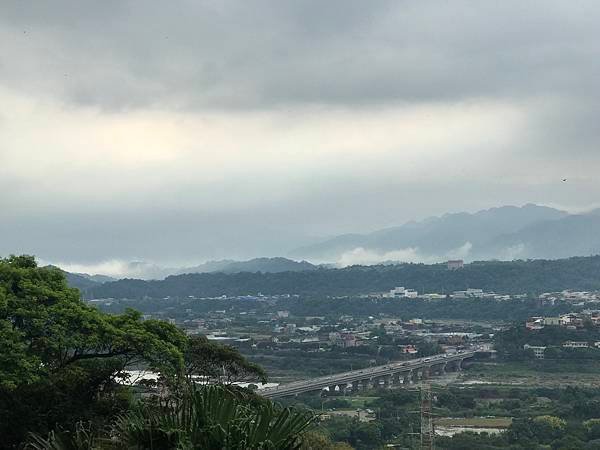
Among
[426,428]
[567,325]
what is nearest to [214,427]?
[426,428]

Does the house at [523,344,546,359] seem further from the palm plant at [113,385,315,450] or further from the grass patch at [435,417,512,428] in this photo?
the palm plant at [113,385,315,450]

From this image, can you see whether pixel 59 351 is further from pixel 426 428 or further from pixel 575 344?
pixel 575 344

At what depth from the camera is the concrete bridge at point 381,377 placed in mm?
66294

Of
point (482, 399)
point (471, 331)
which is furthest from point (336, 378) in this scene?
point (471, 331)

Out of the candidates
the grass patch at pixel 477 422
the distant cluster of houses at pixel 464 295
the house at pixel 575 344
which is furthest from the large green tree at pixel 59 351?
the distant cluster of houses at pixel 464 295

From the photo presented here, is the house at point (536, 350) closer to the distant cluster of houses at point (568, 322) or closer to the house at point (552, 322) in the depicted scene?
the distant cluster of houses at point (568, 322)

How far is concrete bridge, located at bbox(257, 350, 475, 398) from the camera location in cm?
6629

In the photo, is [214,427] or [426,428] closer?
[214,427]

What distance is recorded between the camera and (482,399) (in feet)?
220

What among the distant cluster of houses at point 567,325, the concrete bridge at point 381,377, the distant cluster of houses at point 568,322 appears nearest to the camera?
the concrete bridge at point 381,377

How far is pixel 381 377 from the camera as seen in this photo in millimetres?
78875

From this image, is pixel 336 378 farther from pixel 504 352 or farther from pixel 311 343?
pixel 311 343

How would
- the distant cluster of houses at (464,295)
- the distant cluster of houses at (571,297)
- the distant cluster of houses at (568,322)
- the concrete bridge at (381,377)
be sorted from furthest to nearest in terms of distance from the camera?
the distant cluster of houses at (464,295), the distant cluster of houses at (571,297), the distant cluster of houses at (568,322), the concrete bridge at (381,377)

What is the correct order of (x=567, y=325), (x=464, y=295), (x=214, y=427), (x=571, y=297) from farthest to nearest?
(x=464, y=295) → (x=571, y=297) → (x=567, y=325) → (x=214, y=427)
